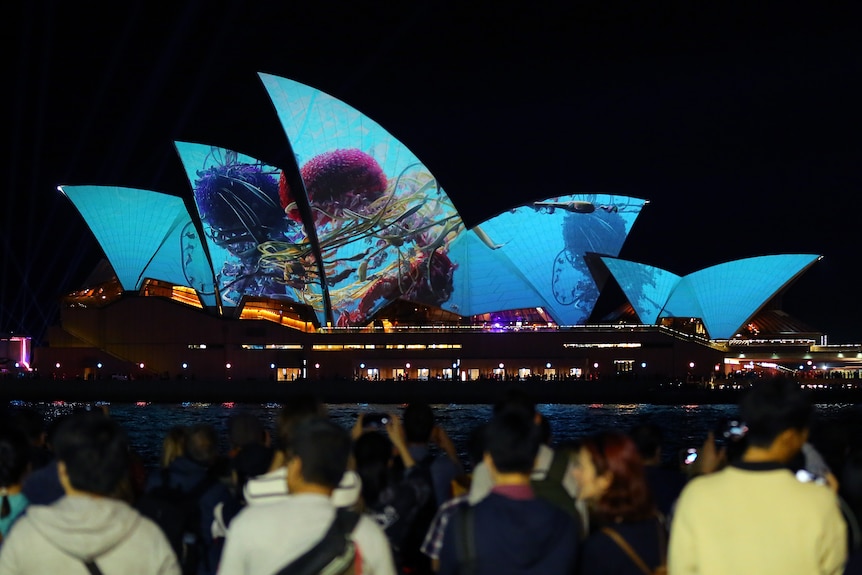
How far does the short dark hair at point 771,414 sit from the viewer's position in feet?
11.1

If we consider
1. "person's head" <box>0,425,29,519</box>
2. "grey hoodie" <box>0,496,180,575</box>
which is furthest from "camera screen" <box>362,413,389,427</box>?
"grey hoodie" <box>0,496,180,575</box>

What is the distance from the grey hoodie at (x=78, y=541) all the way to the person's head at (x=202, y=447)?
7.77 ft

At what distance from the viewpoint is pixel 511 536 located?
349 centimetres

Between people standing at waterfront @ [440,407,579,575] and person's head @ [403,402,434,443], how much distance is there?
6.23 ft

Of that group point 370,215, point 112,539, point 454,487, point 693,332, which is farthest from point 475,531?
point 693,332

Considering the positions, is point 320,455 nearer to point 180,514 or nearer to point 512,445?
point 512,445

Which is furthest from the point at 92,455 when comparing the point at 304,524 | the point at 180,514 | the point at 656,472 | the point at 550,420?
the point at 550,420

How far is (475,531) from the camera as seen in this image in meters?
3.52

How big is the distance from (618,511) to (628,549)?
0.54 ft

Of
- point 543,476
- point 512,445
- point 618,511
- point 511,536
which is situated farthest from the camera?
point 543,476

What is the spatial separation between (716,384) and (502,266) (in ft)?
37.2

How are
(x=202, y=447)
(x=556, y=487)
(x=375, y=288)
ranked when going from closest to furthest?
1. (x=556, y=487)
2. (x=202, y=447)
3. (x=375, y=288)

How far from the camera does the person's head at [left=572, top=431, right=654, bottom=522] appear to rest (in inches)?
149

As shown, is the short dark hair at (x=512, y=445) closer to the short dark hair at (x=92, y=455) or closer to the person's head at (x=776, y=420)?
the person's head at (x=776, y=420)
